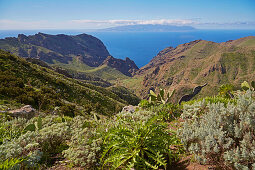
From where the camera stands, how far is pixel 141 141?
12.0 feet

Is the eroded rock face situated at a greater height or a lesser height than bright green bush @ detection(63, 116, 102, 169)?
lesser

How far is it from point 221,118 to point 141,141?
192 cm

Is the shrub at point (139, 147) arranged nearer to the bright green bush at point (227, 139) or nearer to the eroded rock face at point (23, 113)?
the bright green bush at point (227, 139)

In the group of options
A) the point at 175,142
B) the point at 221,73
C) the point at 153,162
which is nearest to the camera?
the point at 153,162

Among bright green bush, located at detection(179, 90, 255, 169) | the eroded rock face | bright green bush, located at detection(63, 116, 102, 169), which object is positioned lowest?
the eroded rock face

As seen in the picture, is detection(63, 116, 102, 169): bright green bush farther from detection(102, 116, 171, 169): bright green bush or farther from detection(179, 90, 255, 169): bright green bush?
detection(179, 90, 255, 169): bright green bush

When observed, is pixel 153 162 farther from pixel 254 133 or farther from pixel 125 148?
pixel 254 133

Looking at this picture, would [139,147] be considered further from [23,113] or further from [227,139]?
[23,113]

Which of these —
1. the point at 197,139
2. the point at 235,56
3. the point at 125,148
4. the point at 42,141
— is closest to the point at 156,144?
the point at 125,148

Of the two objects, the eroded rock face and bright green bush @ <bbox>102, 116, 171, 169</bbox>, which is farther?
the eroded rock face

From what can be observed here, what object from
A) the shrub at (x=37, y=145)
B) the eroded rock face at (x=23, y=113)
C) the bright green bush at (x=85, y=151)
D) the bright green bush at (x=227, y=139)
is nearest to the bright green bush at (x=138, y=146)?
the bright green bush at (x=85, y=151)

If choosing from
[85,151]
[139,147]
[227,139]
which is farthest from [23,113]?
[227,139]

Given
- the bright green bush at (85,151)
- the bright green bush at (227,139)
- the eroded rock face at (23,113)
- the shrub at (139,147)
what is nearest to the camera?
the bright green bush at (227,139)

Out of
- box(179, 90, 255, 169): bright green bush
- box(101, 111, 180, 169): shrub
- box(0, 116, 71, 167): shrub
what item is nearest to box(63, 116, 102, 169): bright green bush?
box(101, 111, 180, 169): shrub
